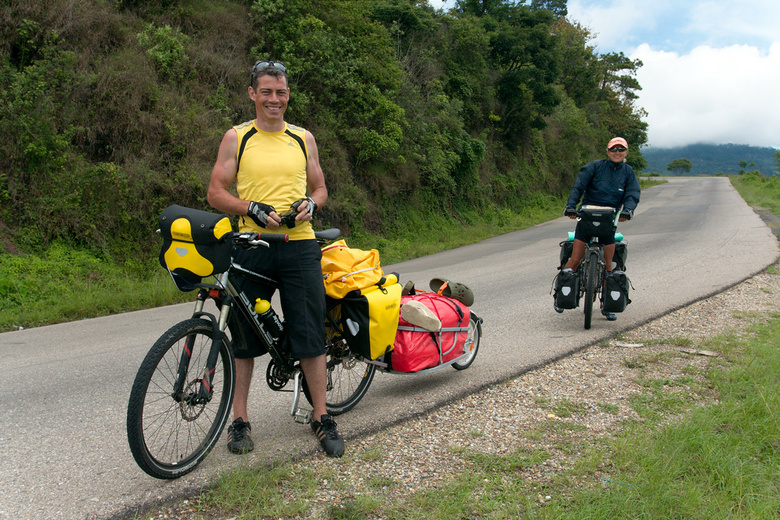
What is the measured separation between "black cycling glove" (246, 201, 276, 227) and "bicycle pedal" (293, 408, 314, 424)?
1182 mm

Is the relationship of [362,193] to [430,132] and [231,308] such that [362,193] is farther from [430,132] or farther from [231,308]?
[231,308]

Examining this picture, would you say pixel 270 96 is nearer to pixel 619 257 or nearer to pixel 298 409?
pixel 298 409

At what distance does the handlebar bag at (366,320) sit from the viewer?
3.88 m

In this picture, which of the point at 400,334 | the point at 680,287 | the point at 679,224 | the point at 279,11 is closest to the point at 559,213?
the point at 679,224

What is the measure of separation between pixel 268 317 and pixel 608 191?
4872 millimetres

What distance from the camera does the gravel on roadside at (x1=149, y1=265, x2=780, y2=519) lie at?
10.5 feet

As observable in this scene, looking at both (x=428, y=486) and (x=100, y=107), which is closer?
(x=428, y=486)

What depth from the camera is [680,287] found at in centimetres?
877

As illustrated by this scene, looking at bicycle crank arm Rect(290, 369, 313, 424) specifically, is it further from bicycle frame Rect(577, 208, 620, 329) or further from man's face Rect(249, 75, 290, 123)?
bicycle frame Rect(577, 208, 620, 329)

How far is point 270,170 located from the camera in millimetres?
3441

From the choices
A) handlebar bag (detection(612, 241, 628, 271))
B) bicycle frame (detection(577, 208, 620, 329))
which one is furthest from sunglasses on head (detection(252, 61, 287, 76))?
handlebar bag (detection(612, 241, 628, 271))

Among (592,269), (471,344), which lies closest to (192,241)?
(471,344)

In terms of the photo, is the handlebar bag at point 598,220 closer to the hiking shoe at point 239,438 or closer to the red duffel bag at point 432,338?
the red duffel bag at point 432,338

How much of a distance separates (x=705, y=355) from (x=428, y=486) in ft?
12.2
